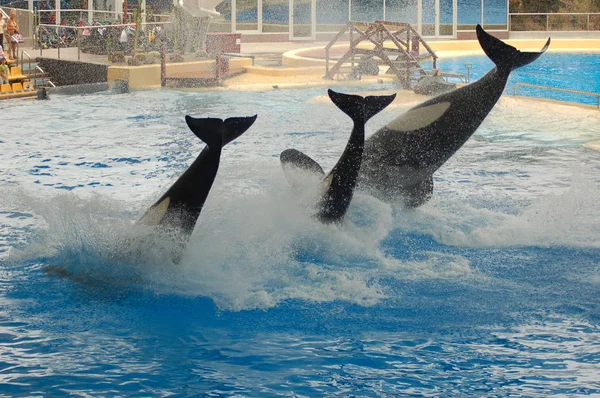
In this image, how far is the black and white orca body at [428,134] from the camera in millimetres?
7277

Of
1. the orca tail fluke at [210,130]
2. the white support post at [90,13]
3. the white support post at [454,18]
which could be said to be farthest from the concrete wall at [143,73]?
the white support post at [454,18]

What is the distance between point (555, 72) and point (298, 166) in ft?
60.5

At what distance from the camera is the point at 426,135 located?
294 inches

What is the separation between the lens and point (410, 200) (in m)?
8.02

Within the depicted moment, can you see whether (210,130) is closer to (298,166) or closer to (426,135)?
(298,166)

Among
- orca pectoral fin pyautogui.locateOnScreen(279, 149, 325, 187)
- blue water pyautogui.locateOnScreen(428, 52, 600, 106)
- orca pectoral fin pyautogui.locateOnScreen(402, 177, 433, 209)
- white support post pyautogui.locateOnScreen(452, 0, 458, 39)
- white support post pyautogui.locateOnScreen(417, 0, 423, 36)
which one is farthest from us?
white support post pyautogui.locateOnScreen(452, 0, 458, 39)

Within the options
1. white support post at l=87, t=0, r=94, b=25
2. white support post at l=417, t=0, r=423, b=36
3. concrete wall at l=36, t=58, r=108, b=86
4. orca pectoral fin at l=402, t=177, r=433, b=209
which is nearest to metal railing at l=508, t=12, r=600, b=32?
white support post at l=417, t=0, r=423, b=36

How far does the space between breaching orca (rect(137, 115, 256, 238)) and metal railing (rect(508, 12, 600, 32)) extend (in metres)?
28.9

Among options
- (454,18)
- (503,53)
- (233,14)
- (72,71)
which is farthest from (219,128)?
(454,18)

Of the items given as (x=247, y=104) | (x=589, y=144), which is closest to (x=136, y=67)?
(x=247, y=104)

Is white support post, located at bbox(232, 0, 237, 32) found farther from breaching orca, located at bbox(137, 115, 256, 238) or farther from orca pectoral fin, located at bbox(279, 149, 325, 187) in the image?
breaching orca, located at bbox(137, 115, 256, 238)

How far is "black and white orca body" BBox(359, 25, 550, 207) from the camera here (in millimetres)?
7277

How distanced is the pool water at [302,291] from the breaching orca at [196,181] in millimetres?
253

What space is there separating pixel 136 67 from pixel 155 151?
7079mm
